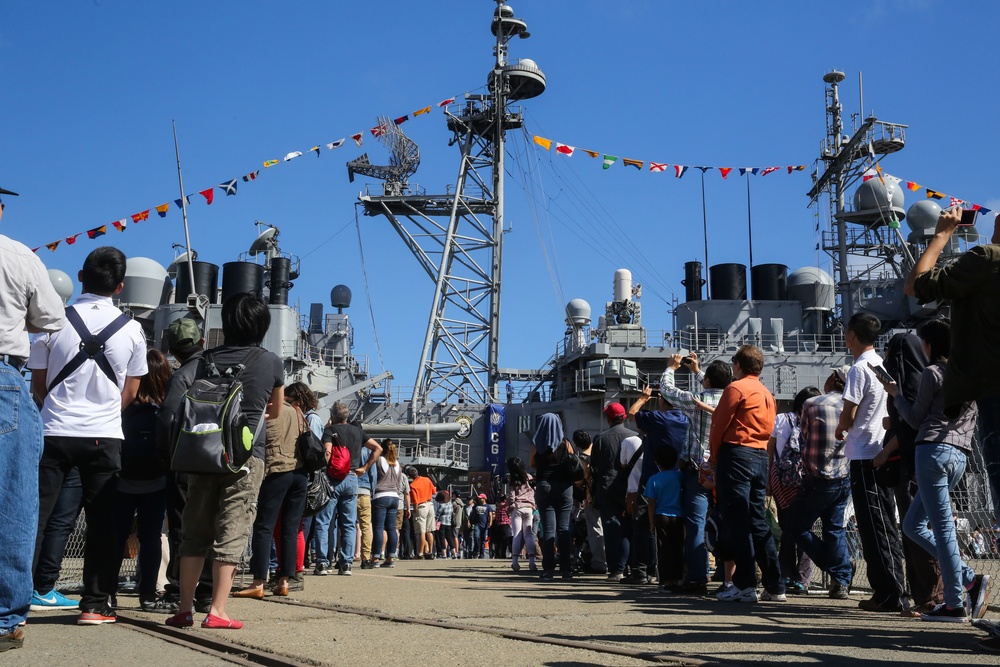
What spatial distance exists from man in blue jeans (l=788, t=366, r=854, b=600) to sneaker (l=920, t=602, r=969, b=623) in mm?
1523

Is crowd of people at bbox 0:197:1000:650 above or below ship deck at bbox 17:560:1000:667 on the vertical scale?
above

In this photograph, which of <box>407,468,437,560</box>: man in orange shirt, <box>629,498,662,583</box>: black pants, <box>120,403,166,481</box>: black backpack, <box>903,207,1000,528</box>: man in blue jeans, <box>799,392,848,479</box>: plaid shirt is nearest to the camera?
<box>903,207,1000,528</box>: man in blue jeans

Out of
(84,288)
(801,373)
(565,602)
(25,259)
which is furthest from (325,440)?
(801,373)

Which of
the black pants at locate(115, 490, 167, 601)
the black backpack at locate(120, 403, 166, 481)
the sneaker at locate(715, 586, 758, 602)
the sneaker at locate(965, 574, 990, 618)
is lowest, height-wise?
the sneaker at locate(715, 586, 758, 602)

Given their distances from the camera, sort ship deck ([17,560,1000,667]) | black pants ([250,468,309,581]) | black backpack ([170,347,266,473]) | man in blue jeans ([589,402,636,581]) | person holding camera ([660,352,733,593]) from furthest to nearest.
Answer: man in blue jeans ([589,402,636,581])
person holding camera ([660,352,733,593])
black pants ([250,468,309,581])
black backpack ([170,347,266,473])
ship deck ([17,560,1000,667])

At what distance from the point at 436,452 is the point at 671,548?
28600 mm

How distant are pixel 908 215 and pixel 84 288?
117 ft

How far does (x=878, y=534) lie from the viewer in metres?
5.81

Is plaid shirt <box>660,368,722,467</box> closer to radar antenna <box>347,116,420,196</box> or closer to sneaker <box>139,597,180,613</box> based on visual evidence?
sneaker <box>139,597,180,613</box>

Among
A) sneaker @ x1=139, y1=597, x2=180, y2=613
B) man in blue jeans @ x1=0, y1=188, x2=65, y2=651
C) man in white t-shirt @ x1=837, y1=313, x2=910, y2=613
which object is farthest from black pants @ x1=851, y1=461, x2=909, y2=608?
man in blue jeans @ x1=0, y1=188, x2=65, y2=651

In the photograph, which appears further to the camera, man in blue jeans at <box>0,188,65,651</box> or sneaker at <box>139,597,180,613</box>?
sneaker at <box>139,597,180,613</box>

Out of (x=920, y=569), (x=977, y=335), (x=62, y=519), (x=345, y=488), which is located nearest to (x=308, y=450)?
(x=62, y=519)

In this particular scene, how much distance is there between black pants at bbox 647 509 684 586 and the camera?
741cm

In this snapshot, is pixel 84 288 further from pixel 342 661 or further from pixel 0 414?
pixel 342 661
